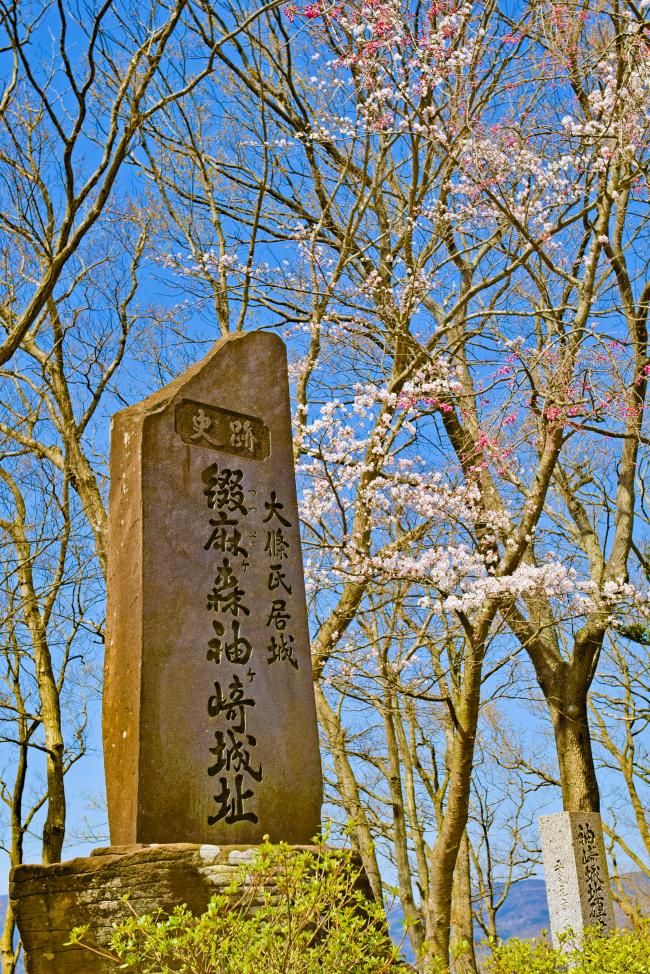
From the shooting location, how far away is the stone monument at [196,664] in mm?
3725

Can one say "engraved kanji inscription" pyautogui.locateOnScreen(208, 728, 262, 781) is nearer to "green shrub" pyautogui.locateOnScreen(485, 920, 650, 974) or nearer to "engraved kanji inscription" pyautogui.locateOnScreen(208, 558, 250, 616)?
"engraved kanji inscription" pyautogui.locateOnScreen(208, 558, 250, 616)

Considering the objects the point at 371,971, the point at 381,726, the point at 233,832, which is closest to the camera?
the point at 371,971

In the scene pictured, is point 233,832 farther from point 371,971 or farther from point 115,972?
point 371,971

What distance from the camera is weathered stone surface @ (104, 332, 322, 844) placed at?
4172 millimetres

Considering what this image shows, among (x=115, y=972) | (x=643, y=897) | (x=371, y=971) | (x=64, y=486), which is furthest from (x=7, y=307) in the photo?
(x=643, y=897)

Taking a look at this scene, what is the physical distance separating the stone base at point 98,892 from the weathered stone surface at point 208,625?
0.92 ft

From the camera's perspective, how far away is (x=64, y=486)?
9.76 metres

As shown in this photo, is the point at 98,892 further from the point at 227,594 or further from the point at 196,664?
the point at 227,594

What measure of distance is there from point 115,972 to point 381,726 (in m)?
9.87

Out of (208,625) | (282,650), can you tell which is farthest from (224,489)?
(282,650)

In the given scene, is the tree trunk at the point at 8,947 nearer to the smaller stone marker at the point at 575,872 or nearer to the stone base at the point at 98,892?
the smaller stone marker at the point at 575,872

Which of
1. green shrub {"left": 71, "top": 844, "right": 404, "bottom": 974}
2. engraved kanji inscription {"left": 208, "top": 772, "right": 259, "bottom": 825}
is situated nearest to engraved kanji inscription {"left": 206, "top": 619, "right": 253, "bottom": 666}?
engraved kanji inscription {"left": 208, "top": 772, "right": 259, "bottom": 825}

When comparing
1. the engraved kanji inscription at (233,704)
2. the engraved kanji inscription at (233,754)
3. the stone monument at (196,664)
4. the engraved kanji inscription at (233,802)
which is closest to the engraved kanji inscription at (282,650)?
the stone monument at (196,664)

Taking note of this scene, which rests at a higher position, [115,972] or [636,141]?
[636,141]
